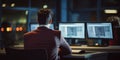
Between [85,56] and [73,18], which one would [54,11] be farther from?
[85,56]

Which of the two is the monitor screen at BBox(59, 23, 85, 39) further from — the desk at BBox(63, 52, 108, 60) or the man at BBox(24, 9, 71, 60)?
the man at BBox(24, 9, 71, 60)

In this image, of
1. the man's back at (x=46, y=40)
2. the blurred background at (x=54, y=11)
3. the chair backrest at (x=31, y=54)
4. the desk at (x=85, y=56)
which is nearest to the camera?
the chair backrest at (x=31, y=54)

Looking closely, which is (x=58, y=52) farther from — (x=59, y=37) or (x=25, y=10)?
(x=25, y=10)

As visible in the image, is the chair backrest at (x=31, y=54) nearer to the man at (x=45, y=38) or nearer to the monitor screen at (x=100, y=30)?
the man at (x=45, y=38)

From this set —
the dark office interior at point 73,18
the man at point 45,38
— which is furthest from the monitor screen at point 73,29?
the man at point 45,38

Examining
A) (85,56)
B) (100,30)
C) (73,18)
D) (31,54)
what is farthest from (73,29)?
(73,18)

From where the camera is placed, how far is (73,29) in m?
4.78

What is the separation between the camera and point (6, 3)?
9.60 m

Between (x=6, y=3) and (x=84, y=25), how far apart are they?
532 cm

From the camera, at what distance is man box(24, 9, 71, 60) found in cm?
321

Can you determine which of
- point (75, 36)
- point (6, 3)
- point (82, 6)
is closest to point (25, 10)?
point (6, 3)

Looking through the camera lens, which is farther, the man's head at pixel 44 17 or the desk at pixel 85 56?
the desk at pixel 85 56

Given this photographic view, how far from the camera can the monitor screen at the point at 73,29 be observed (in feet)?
15.5

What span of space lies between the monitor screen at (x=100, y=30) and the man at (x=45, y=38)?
1386 mm
